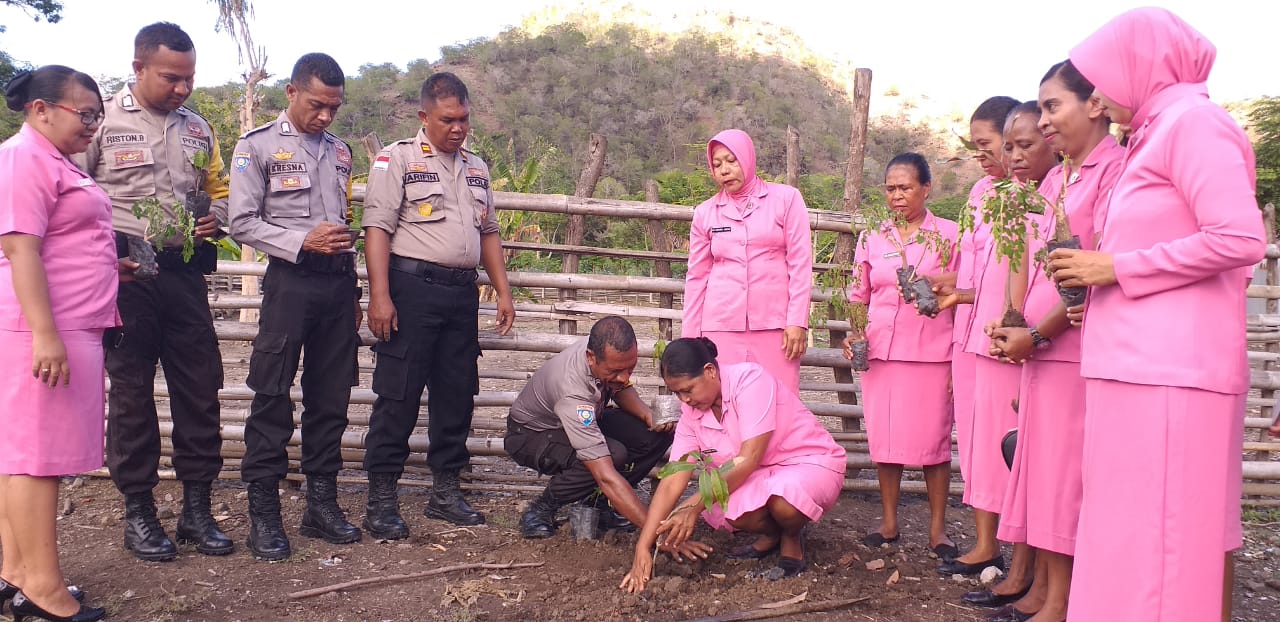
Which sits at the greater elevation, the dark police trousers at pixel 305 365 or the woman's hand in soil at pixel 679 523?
the dark police trousers at pixel 305 365

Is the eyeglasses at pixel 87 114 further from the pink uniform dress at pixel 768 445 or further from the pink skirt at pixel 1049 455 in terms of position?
the pink skirt at pixel 1049 455

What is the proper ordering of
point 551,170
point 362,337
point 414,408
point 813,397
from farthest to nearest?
1. point 551,170
2. point 813,397
3. point 362,337
4. point 414,408

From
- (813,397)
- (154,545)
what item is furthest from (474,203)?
(813,397)

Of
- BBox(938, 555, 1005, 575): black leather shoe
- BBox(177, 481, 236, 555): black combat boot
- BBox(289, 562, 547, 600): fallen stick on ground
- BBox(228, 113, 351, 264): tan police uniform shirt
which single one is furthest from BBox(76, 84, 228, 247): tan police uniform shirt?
BBox(938, 555, 1005, 575): black leather shoe

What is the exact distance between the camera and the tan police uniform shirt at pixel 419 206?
3896 millimetres

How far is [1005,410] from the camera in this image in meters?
3.13

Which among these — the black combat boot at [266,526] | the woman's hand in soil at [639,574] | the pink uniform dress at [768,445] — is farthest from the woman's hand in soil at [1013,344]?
the black combat boot at [266,526]

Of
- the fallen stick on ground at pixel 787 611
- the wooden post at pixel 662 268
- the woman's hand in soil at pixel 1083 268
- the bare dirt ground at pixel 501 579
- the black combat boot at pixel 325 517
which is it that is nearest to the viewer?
the woman's hand in soil at pixel 1083 268

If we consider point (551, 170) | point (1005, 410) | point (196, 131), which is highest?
point (551, 170)

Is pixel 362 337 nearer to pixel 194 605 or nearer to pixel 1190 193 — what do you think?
pixel 194 605

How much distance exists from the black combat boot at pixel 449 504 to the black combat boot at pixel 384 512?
22 cm

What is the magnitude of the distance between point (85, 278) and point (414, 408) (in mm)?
1466

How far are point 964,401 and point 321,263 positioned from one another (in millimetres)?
2586

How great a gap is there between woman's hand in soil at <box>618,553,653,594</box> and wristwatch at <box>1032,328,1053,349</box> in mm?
1463
